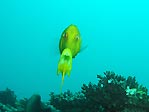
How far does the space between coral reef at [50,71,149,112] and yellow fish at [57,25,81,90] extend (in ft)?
7.27

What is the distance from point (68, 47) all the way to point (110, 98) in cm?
235

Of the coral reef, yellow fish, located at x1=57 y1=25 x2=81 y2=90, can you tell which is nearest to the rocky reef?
the coral reef

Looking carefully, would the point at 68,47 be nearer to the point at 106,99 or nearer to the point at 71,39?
the point at 71,39

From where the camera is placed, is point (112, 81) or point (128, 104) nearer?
point (128, 104)

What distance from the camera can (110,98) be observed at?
5.37 m

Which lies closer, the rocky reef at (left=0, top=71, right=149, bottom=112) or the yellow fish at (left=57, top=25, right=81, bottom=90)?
the yellow fish at (left=57, top=25, right=81, bottom=90)

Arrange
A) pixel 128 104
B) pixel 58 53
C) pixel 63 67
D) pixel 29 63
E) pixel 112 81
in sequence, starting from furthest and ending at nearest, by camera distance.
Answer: pixel 29 63 < pixel 112 81 < pixel 128 104 < pixel 58 53 < pixel 63 67

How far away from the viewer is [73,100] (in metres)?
6.01

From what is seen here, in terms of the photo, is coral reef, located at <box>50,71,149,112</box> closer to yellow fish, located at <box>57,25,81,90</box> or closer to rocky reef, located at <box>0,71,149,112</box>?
rocky reef, located at <box>0,71,149,112</box>

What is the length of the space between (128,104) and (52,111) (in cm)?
145

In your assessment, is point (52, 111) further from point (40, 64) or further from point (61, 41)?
point (40, 64)

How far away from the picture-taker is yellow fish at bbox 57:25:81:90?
3.23 metres

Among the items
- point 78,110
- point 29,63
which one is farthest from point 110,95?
point 29,63

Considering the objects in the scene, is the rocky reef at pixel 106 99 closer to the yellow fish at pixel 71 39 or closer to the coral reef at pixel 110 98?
the coral reef at pixel 110 98
